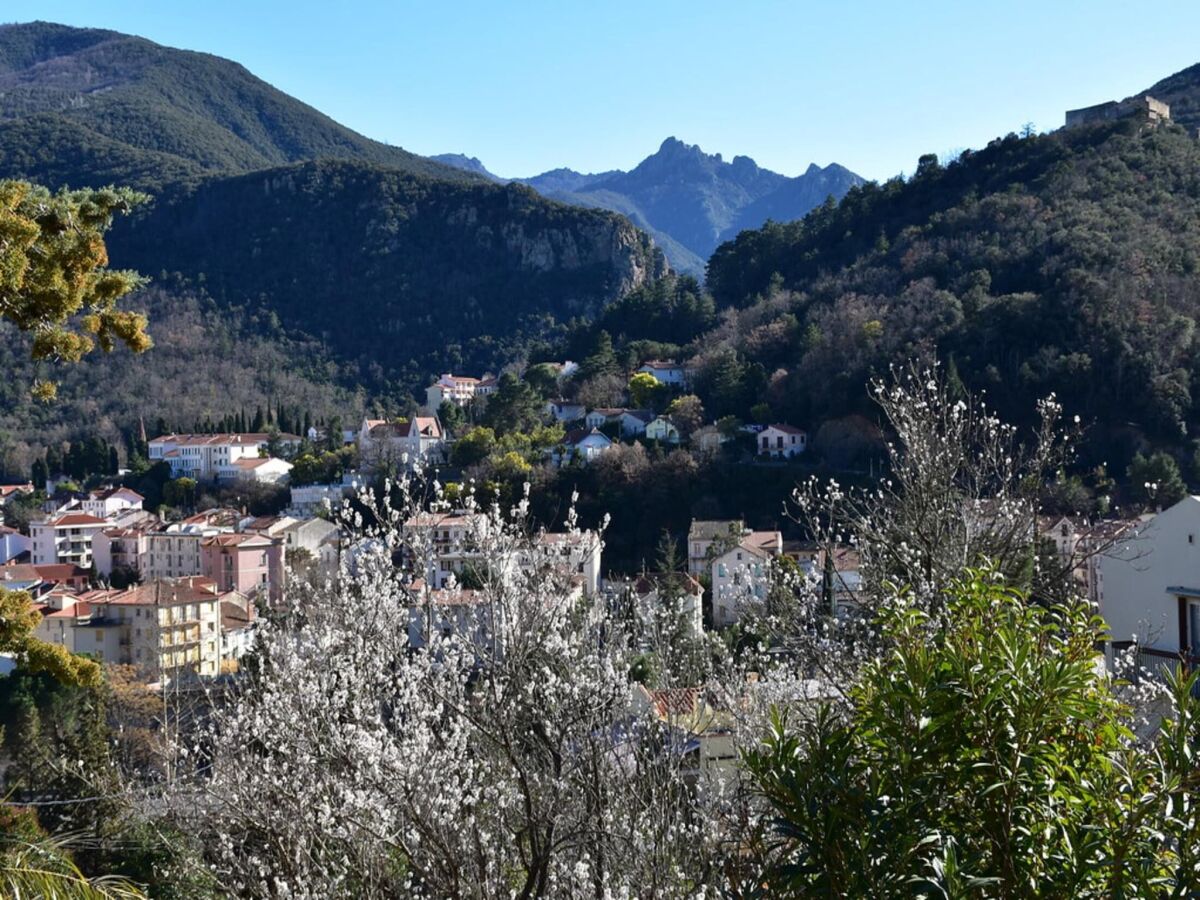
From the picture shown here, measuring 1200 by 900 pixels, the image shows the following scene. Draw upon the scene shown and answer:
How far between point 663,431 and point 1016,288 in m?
14.2

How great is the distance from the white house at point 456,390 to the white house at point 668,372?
45.0ft

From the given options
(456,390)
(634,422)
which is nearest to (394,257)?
(456,390)

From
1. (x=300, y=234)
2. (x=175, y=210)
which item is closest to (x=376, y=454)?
(x=300, y=234)

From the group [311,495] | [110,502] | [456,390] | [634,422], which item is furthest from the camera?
[456,390]

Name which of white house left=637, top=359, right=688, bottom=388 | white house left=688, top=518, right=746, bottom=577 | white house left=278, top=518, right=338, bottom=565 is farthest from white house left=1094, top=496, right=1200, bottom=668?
white house left=637, top=359, right=688, bottom=388

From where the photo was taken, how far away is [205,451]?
55.2 meters

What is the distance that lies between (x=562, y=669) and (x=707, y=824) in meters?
1.99

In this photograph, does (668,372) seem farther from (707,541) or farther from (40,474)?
(40,474)

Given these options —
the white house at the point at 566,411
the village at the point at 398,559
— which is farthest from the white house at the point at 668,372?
the white house at the point at 566,411

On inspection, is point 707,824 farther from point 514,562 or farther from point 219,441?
point 219,441

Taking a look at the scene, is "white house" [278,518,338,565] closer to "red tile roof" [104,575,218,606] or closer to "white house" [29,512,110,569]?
"red tile roof" [104,575,218,606]

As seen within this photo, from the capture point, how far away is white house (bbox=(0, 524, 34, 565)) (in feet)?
140

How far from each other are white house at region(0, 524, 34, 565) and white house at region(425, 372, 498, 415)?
24.6 meters

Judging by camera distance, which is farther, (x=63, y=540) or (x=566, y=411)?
(x=566, y=411)
